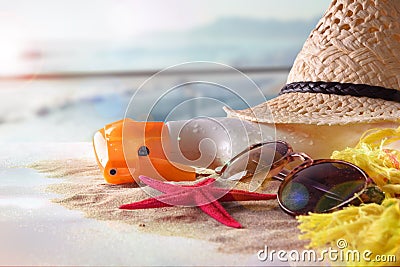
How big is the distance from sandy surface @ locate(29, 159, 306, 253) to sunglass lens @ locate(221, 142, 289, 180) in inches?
1.0

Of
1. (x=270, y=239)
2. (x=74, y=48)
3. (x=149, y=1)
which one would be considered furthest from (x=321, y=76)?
(x=74, y=48)

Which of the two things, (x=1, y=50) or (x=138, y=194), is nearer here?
(x=138, y=194)

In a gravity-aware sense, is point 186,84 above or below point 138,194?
above

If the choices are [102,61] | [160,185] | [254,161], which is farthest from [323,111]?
[102,61]

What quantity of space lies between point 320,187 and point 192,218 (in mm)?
189

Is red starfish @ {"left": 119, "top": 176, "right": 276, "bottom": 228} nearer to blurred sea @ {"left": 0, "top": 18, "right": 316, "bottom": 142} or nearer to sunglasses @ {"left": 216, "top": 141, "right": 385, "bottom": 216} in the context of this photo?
sunglasses @ {"left": 216, "top": 141, "right": 385, "bottom": 216}

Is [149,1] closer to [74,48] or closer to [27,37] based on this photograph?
[74,48]

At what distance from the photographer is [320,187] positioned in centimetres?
71

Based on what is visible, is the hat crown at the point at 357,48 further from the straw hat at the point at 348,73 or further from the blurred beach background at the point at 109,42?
the blurred beach background at the point at 109,42

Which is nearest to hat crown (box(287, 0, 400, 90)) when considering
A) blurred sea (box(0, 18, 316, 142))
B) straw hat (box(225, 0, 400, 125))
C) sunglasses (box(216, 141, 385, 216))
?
straw hat (box(225, 0, 400, 125))

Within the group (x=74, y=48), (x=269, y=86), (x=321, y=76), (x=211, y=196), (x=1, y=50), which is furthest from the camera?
(x=74, y=48)

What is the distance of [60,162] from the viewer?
123cm

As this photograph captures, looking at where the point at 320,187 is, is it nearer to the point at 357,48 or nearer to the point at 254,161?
the point at 254,161

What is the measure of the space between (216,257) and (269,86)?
7.95ft
